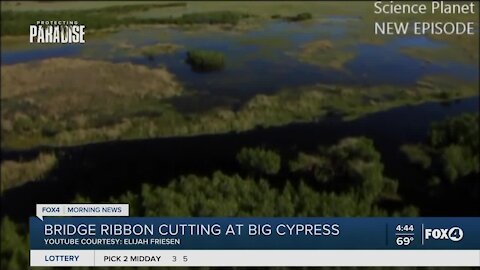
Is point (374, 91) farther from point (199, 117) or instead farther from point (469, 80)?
point (199, 117)

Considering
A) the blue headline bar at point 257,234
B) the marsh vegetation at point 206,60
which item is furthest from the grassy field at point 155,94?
the blue headline bar at point 257,234

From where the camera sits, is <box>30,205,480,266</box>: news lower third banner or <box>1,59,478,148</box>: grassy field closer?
<box>30,205,480,266</box>: news lower third banner

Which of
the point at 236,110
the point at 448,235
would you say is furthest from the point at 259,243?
the point at 448,235

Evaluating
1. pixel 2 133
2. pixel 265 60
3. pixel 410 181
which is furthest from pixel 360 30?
pixel 2 133

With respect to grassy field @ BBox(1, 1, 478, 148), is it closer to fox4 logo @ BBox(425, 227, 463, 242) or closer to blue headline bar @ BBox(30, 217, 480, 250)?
blue headline bar @ BBox(30, 217, 480, 250)

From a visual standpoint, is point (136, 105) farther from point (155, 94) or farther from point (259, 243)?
point (259, 243)

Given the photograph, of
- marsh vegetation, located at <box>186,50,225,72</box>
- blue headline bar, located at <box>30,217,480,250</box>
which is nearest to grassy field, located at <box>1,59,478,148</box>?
marsh vegetation, located at <box>186,50,225,72</box>
